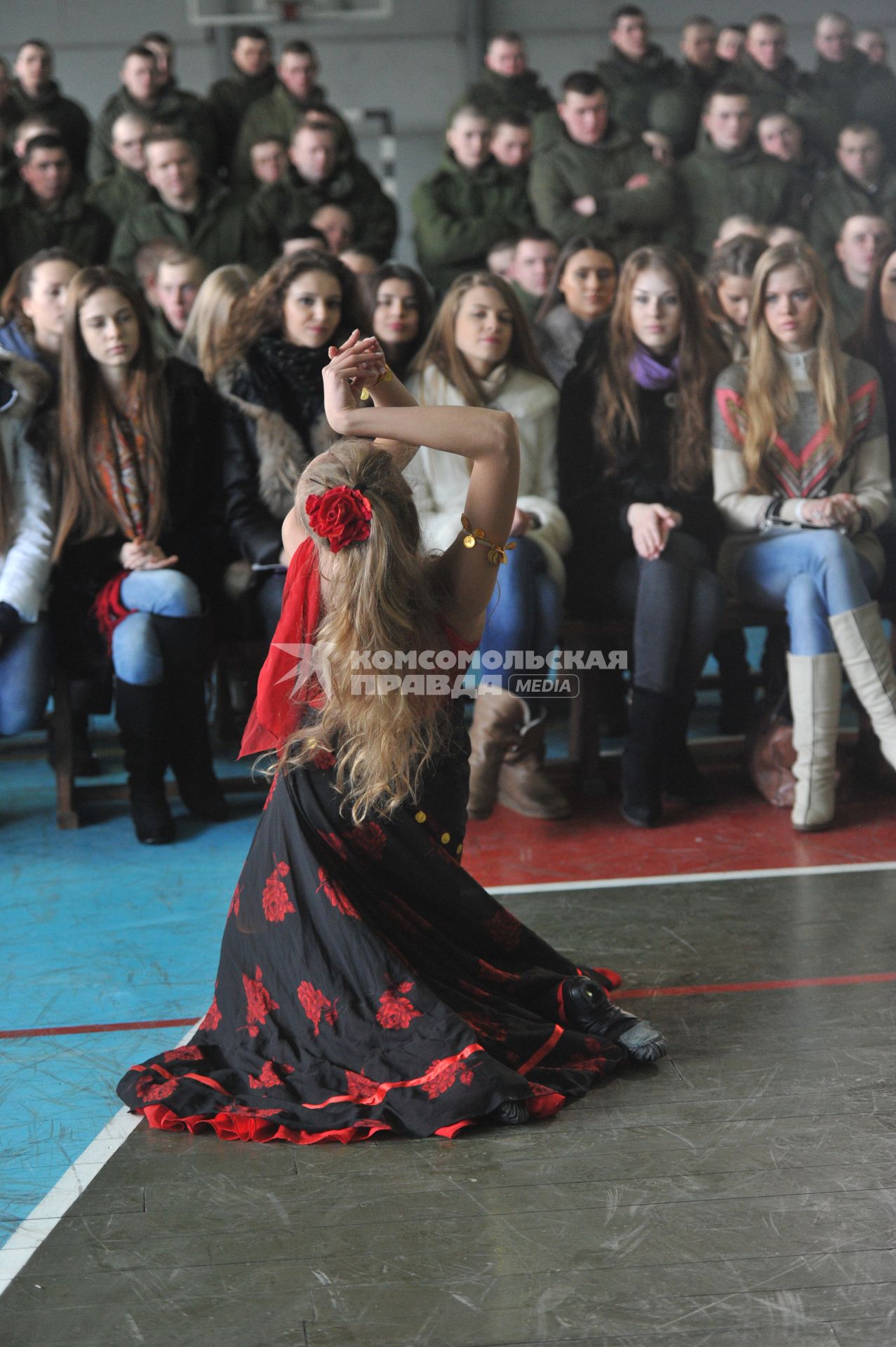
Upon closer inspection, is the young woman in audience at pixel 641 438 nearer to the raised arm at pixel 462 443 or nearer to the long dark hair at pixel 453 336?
the long dark hair at pixel 453 336

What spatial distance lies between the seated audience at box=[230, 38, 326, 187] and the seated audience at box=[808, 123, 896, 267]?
226 cm

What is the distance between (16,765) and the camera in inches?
164

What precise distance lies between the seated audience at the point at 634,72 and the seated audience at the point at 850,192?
3.31 feet

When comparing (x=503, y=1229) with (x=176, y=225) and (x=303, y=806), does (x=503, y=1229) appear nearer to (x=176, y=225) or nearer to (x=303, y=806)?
(x=303, y=806)

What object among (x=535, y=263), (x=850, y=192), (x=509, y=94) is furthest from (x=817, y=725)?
(x=509, y=94)

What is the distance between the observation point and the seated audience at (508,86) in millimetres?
6223

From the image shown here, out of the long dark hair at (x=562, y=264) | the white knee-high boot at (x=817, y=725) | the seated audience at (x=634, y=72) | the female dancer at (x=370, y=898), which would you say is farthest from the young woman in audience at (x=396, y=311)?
the seated audience at (x=634, y=72)

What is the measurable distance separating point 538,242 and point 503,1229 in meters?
3.99

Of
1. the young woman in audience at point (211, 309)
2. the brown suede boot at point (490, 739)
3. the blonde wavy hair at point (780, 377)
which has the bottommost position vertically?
the brown suede boot at point (490, 739)

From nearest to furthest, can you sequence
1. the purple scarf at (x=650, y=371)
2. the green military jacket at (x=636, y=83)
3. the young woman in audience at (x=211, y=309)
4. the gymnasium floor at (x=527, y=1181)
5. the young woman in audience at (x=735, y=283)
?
the gymnasium floor at (x=527, y=1181) < the purple scarf at (x=650, y=371) < the young woman in audience at (x=211, y=309) < the young woman in audience at (x=735, y=283) < the green military jacket at (x=636, y=83)

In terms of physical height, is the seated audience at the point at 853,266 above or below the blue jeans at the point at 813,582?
above

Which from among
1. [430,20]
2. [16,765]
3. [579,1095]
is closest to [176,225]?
[16,765]

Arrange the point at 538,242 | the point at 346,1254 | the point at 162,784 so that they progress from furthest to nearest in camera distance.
→ the point at 538,242 < the point at 162,784 < the point at 346,1254

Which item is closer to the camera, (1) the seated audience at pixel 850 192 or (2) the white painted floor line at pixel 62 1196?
(2) the white painted floor line at pixel 62 1196
